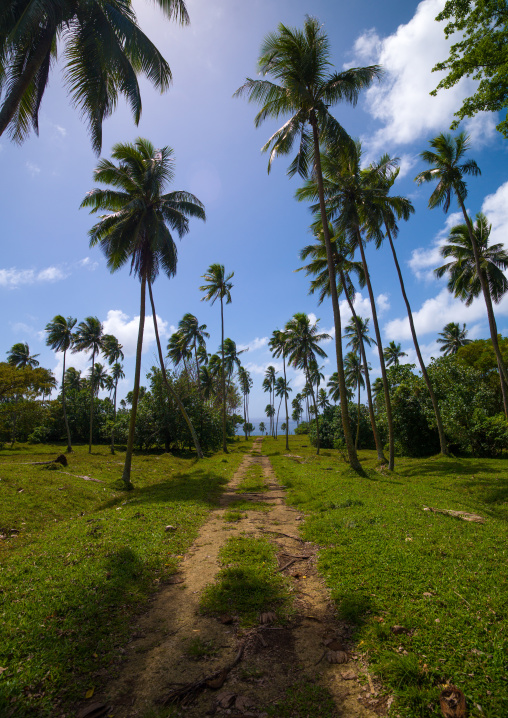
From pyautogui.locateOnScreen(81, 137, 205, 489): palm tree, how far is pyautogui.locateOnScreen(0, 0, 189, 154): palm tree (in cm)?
728

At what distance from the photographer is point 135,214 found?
53.0ft

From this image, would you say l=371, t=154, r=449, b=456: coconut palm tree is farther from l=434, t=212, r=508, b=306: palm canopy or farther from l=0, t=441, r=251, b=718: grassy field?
l=0, t=441, r=251, b=718: grassy field

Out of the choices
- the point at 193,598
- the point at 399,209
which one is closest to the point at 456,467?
the point at 399,209

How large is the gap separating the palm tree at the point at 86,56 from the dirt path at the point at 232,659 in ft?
30.1

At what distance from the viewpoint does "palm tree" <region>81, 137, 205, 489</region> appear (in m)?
15.7

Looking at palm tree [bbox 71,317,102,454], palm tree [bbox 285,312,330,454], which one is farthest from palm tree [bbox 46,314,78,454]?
palm tree [bbox 285,312,330,454]

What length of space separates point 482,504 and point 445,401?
15.4 m

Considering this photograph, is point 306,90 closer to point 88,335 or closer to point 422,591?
point 422,591

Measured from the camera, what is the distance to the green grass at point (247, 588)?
167 inches

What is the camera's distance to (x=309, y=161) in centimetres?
1648

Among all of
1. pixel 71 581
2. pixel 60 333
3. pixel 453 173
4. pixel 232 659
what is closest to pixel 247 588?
pixel 232 659

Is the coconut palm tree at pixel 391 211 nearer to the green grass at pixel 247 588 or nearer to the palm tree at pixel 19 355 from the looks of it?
the green grass at pixel 247 588

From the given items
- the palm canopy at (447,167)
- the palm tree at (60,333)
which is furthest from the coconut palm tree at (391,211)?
the palm tree at (60,333)

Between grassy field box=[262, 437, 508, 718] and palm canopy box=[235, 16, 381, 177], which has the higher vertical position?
palm canopy box=[235, 16, 381, 177]
